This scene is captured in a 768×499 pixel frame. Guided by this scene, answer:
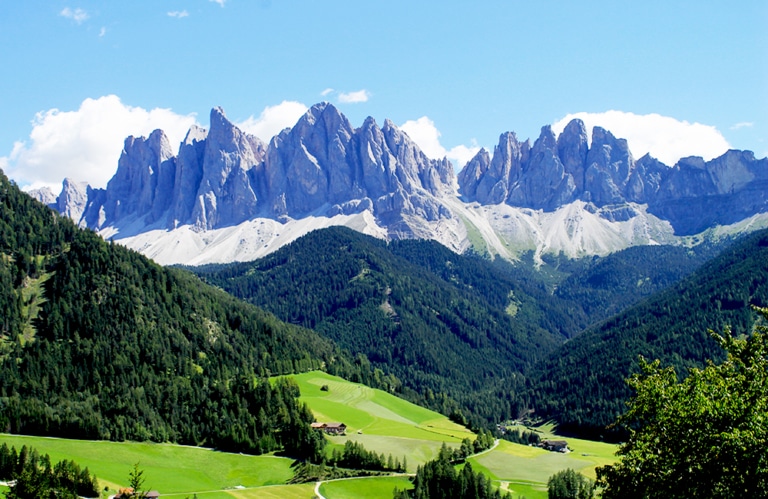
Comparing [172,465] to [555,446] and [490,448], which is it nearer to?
[490,448]

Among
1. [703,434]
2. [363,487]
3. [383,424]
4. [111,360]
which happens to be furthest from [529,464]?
[703,434]

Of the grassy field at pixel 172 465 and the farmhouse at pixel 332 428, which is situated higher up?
the farmhouse at pixel 332 428

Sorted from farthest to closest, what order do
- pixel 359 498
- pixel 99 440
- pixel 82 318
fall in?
1. pixel 82 318
2. pixel 99 440
3. pixel 359 498

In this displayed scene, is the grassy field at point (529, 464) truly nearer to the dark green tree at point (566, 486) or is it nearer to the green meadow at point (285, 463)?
the green meadow at point (285, 463)

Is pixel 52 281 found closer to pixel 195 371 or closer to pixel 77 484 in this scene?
pixel 195 371

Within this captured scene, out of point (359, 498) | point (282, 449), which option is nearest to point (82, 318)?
point (282, 449)

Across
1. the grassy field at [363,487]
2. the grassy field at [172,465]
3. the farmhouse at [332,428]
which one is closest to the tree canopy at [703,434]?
the grassy field at [363,487]
